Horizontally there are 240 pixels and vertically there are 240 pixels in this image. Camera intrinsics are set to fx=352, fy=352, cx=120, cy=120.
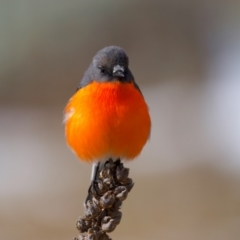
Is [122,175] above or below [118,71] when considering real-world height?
below

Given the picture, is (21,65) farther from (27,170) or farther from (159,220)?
(159,220)

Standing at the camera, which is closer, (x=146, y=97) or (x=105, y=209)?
(x=105, y=209)

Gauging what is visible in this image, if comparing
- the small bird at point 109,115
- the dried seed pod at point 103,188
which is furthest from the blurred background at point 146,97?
the dried seed pod at point 103,188

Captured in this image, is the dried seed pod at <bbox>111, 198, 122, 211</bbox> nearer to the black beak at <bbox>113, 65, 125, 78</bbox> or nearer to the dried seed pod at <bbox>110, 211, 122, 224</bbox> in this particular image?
the dried seed pod at <bbox>110, 211, 122, 224</bbox>

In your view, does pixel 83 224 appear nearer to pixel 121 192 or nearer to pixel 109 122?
pixel 121 192

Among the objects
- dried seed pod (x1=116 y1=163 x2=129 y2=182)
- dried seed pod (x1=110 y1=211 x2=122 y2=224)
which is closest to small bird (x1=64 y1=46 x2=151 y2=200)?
dried seed pod (x1=116 y1=163 x2=129 y2=182)

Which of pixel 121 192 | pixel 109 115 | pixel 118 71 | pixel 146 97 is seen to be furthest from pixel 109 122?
pixel 146 97

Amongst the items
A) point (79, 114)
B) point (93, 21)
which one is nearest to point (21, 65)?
point (93, 21)
